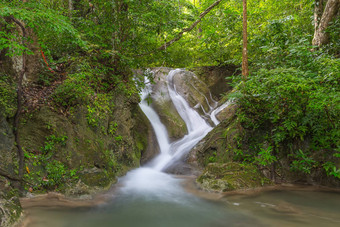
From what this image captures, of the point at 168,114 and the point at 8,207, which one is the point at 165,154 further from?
the point at 8,207

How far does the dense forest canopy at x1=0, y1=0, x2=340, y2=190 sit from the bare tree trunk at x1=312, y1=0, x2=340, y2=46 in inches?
1.0

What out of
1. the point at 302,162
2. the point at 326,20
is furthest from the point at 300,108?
the point at 326,20

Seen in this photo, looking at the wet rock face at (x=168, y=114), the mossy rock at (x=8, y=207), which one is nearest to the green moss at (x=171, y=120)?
the wet rock face at (x=168, y=114)

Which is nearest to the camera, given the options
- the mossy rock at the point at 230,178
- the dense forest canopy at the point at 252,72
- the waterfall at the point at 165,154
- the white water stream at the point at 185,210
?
the white water stream at the point at 185,210

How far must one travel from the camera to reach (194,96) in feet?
36.1

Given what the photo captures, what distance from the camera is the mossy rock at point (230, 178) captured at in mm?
4605

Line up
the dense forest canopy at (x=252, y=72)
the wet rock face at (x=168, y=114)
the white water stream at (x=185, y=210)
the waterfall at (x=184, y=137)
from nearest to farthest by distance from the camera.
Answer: the white water stream at (x=185, y=210), the dense forest canopy at (x=252, y=72), the waterfall at (x=184, y=137), the wet rock face at (x=168, y=114)

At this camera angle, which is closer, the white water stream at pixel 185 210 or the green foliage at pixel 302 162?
the white water stream at pixel 185 210

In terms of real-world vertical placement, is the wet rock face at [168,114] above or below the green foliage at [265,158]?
above

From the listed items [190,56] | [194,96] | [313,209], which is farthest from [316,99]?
[190,56]

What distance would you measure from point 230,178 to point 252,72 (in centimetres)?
263

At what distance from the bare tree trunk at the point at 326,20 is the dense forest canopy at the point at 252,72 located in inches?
1.0

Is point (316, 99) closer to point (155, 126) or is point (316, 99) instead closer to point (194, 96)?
point (155, 126)

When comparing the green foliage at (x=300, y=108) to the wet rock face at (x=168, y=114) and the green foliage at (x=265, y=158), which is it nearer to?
the green foliage at (x=265, y=158)
